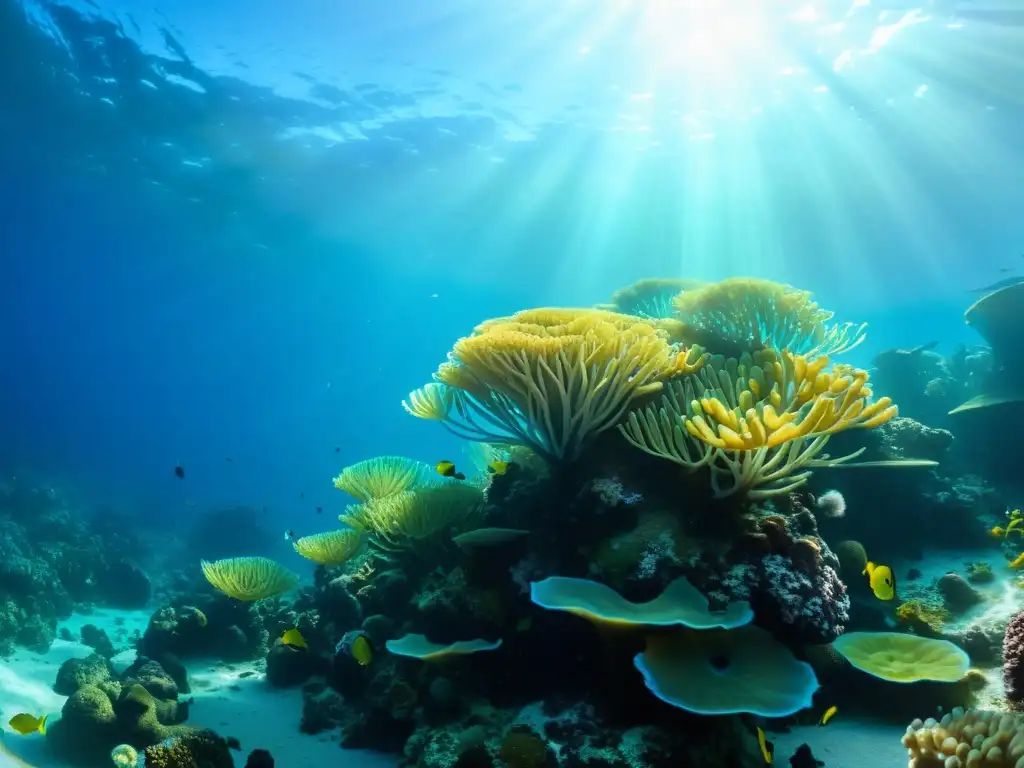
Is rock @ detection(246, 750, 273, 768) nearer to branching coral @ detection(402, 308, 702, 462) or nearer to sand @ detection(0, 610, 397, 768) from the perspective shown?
sand @ detection(0, 610, 397, 768)

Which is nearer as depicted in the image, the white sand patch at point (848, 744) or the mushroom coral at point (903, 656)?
the white sand patch at point (848, 744)

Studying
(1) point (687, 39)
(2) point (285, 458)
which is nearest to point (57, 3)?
(1) point (687, 39)

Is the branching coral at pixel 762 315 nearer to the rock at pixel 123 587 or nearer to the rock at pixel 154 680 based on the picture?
the rock at pixel 154 680

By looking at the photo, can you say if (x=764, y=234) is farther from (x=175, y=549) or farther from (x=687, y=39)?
(x=175, y=549)

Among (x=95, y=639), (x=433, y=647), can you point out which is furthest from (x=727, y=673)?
(x=95, y=639)

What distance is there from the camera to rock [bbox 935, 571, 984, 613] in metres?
6.19

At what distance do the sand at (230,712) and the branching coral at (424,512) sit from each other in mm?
2096

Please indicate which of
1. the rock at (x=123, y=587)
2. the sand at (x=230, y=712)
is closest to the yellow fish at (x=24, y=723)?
the sand at (x=230, y=712)

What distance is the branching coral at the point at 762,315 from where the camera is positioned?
658 cm

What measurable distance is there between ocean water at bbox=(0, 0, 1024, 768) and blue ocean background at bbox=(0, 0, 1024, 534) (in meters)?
0.15

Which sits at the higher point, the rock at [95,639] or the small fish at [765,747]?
the rock at [95,639]

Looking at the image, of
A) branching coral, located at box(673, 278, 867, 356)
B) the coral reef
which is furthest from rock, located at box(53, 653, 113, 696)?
branching coral, located at box(673, 278, 867, 356)

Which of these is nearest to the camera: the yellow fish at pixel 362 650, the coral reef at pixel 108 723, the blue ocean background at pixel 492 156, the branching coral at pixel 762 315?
the yellow fish at pixel 362 650

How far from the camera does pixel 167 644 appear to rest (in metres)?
8.91
